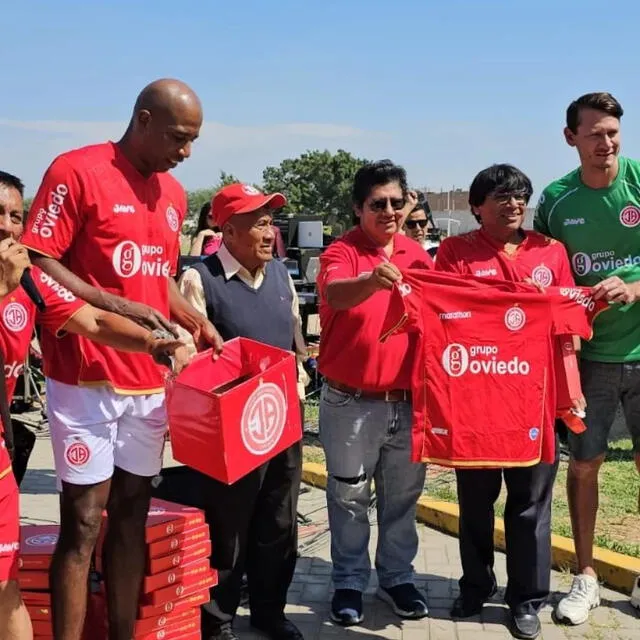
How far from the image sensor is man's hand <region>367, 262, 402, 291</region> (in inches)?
155

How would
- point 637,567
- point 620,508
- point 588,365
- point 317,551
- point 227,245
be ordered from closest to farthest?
1. point 227,245
2. point 588,365
3. point 637,567
4. point 317,551
5. point 620,508

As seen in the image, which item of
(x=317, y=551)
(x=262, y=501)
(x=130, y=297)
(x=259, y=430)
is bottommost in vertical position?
(x=317, y=551)

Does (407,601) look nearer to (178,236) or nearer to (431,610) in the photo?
(431,610)

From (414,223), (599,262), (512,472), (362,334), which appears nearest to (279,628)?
(512,472)

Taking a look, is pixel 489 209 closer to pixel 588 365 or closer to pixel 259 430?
pixel 588 365

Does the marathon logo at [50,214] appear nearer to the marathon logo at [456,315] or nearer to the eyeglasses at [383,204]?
the eyeglasses at [383,204]

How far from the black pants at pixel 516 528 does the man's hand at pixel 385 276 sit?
1.18 metres

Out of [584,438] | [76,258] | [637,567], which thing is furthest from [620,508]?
[76,258]

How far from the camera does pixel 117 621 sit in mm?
3521

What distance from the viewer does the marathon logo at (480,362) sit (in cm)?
414

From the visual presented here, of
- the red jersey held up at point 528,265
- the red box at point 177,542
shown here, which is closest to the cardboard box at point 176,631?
the red box at point 177,542

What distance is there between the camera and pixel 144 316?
320 centimetres

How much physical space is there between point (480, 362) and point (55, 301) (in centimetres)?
202

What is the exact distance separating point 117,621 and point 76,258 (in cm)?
149
